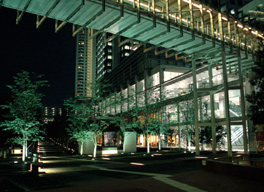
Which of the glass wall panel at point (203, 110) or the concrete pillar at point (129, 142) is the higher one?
the glass wall panel at point (203, 110)

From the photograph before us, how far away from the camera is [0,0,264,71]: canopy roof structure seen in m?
13.0

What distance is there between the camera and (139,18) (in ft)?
46.5

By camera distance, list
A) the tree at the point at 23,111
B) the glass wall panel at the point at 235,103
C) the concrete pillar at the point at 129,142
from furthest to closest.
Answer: the glass wall panel at the point at 235,103 < the concrete pillar at the point at 129,142 < the tree at the point at 23,111

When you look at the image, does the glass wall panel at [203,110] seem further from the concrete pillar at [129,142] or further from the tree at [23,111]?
the tree at [23,111]

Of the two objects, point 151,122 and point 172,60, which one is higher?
point 172,60

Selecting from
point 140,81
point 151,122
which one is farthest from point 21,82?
point 140,81

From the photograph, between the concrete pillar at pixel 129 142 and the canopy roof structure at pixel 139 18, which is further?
the concrete pillar at pixel 129 142

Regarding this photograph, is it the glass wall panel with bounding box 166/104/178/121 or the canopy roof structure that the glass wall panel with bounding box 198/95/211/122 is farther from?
the canopy roof structure

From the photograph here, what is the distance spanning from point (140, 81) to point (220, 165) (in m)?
46.4

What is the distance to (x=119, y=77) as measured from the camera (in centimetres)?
7425

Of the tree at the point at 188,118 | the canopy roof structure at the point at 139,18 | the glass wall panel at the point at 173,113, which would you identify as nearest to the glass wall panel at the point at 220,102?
the tree at the point at 188,118

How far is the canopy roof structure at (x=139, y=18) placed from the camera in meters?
13.0

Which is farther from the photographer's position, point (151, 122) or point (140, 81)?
point (140, 81)

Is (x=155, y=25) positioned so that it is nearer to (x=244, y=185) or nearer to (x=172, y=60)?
(x=244, y=185)
